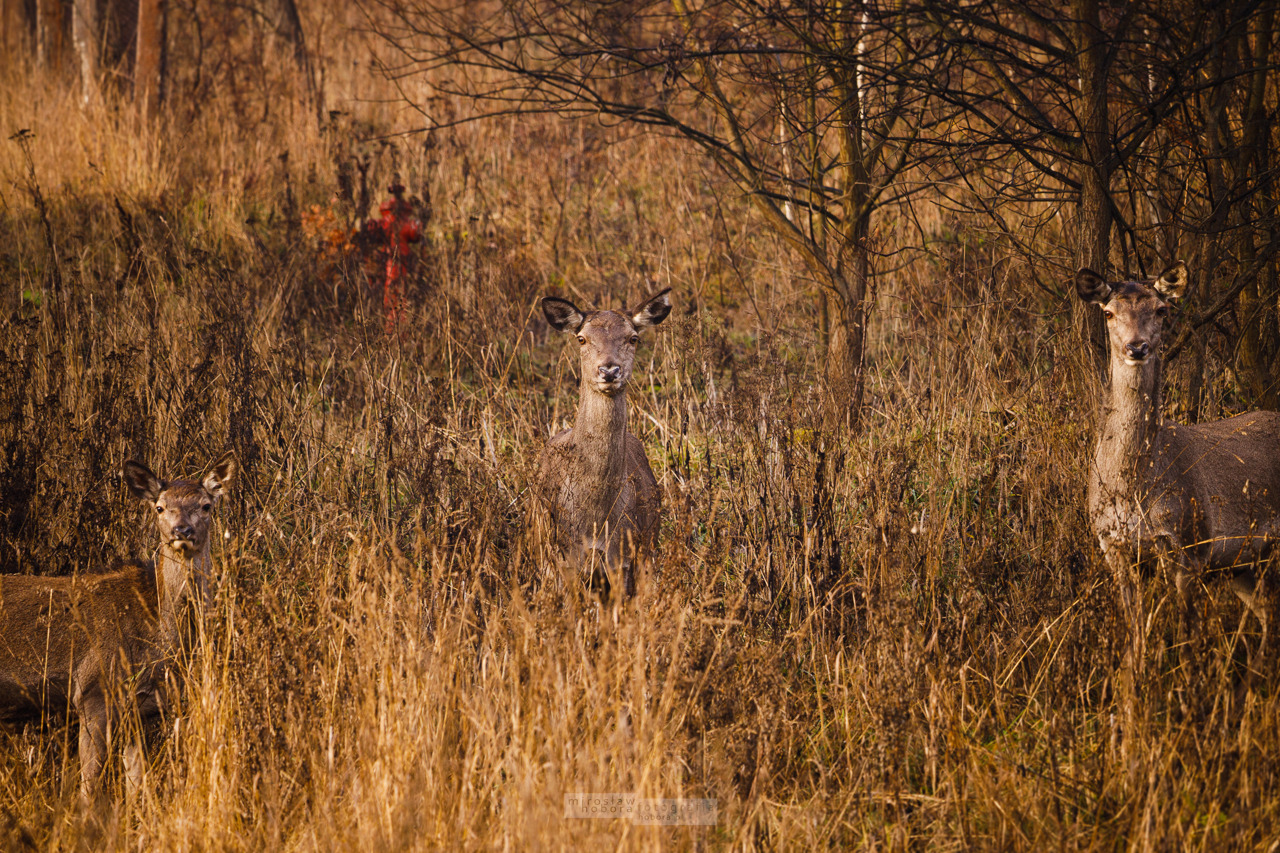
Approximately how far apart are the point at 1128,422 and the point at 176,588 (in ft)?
14.0

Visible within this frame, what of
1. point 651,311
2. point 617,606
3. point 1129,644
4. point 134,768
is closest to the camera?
point 617,606

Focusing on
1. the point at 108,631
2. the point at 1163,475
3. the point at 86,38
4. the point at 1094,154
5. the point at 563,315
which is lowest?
the point at 108,631

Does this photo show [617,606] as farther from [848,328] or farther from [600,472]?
[848,328]

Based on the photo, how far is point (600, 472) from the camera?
5.17m

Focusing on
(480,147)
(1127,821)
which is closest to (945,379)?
(1127,821)

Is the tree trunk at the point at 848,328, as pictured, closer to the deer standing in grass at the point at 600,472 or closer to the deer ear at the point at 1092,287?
the deer ear at the point at 1092,287

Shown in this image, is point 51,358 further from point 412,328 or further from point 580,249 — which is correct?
point 580,249

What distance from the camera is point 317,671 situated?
405 centimetres

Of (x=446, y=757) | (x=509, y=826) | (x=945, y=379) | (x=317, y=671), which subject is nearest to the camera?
(x=509, y=826)

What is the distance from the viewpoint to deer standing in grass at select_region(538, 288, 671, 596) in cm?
503

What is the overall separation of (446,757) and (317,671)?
648mm

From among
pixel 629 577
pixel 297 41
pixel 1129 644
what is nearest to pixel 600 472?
pixel 629 577

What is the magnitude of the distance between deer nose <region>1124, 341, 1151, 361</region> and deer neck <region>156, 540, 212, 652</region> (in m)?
4.11

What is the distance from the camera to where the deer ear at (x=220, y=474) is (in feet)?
15.9
